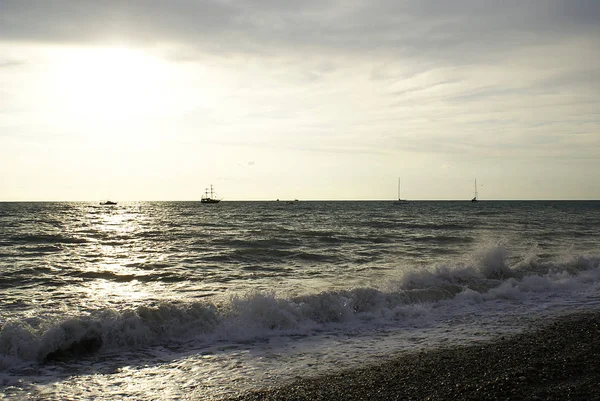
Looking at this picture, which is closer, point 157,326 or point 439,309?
point 157,326

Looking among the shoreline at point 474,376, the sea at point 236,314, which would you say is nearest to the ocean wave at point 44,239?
the sea at point 236,314

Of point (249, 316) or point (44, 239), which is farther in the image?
point (44, 239)

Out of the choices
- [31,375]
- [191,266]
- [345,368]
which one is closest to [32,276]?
[191,266]

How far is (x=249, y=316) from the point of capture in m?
10.6

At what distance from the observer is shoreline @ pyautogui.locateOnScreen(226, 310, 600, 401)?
6.12 m

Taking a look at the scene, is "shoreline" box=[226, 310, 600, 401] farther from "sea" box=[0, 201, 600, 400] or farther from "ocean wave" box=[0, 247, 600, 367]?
"ocean wave" box=[0, 247, 600, 367]

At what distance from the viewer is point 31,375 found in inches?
297

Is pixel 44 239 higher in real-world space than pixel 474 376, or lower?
higher

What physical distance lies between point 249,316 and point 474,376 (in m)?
5.39

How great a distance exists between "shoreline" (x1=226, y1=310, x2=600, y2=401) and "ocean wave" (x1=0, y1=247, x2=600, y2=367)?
3019mm

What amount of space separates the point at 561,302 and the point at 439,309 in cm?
372

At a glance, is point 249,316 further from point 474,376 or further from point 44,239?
point 44,239

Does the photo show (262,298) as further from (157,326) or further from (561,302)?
(561,302)

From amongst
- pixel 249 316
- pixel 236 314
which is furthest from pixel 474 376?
pixel 236 314
